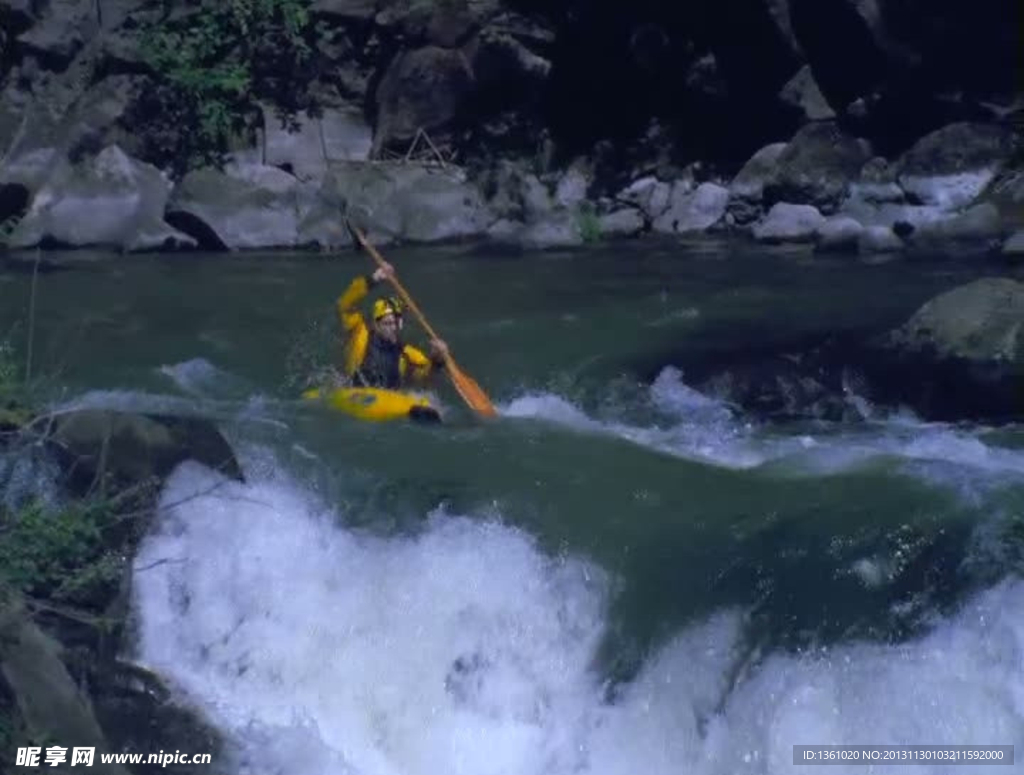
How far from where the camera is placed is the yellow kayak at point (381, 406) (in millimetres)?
8438

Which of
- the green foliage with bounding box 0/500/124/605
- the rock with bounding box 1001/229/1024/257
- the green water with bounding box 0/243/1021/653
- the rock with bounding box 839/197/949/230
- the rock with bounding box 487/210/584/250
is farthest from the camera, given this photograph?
the rock with bounding box 487/210/584/250

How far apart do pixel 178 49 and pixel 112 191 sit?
1.78 m

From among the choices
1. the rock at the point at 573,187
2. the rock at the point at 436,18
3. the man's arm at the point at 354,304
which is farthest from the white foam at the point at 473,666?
the rock at the point at 436,18

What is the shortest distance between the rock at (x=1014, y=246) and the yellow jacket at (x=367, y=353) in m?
5.32

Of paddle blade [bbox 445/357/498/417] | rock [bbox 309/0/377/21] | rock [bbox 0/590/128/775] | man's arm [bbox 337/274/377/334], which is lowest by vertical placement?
rock [bbox 309/0/377/21]

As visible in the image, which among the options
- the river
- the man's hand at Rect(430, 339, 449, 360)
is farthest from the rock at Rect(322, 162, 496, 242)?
the river

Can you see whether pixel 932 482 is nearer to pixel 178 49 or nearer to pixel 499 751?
pixel 499 751

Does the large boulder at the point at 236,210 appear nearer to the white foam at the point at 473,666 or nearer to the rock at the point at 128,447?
the rock at the point at 128,447

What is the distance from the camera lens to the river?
601 cm

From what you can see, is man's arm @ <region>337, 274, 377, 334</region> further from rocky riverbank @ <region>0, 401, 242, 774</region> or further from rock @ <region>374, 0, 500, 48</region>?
rock @ <region>374, 0, 500, 48</region>

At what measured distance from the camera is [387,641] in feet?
21.3

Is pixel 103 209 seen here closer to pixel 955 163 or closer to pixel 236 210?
pixel 236 210

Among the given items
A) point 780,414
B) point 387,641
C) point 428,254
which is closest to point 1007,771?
point 387,641

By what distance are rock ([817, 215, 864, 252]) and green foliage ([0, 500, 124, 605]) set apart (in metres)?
8.63
